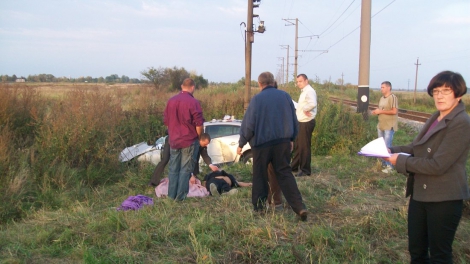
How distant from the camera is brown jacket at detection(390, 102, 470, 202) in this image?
280cm

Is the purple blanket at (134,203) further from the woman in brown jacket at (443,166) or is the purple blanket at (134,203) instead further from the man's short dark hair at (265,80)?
the woman in brown jacket at (443,166)

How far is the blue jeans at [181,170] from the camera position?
6.15 meters

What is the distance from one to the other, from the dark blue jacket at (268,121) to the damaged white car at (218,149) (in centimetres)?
439

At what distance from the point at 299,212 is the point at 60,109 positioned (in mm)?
6808

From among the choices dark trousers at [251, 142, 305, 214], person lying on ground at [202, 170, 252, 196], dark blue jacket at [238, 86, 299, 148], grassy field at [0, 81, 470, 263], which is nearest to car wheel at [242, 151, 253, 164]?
grassy field at [0, 81, 470, 263]

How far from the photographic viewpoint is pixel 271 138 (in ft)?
15.9

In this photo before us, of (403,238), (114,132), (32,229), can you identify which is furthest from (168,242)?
(114,132)

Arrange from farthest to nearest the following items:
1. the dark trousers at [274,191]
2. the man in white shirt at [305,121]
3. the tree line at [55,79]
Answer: the tree line at [55,79] < the man in white shirt at [305,121] < the dark trousers at [274,191]

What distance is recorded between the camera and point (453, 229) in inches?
115

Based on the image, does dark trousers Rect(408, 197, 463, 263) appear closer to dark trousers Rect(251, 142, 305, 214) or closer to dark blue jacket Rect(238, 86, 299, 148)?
dark trousers Rect(251, 142, 305, 214)

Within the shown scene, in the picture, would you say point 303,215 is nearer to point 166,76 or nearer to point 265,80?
point 265,80

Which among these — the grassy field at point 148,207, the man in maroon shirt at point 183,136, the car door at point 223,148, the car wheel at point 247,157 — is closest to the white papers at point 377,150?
the grassy field at point 148,207

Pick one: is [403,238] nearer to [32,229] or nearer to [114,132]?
[32,229]

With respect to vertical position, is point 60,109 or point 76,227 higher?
point 60,109
